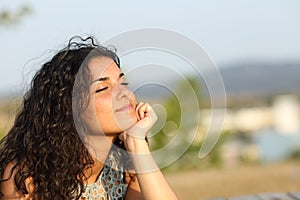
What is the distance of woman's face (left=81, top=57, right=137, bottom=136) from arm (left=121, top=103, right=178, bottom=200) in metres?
0.04

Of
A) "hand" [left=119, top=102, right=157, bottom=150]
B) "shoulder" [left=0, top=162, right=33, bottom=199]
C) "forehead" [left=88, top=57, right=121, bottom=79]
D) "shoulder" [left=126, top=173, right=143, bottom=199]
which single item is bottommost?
"shoulder" [left=126, top=173, right=143, bottom=199]

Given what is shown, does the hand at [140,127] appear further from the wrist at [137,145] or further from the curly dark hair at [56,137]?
the curly dark hair at [56,137]

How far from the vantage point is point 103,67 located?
8.80ft

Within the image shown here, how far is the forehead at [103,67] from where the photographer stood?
2656mm

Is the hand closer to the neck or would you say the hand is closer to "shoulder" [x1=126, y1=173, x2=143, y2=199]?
the neck

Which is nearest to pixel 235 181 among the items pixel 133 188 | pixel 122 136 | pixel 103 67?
pixel 133 188

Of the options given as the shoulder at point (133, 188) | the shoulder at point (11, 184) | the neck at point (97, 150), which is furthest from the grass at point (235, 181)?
the shoulder at point (11, 184)

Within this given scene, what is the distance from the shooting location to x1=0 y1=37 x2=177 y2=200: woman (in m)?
2.63

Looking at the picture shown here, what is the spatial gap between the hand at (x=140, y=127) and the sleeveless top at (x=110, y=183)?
0.19 metres

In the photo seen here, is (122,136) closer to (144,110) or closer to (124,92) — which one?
(144,110)

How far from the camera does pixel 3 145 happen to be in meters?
2.88

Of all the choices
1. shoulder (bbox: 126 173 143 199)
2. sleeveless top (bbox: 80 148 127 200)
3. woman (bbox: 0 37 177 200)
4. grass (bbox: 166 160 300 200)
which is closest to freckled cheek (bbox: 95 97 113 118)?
woman (bbox: 0 37 177 200)

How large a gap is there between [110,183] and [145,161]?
0.90 feet

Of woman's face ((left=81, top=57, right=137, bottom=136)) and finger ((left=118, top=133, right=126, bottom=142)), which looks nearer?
woman's face ((left=81, top=57, right=137, bottom=136))
